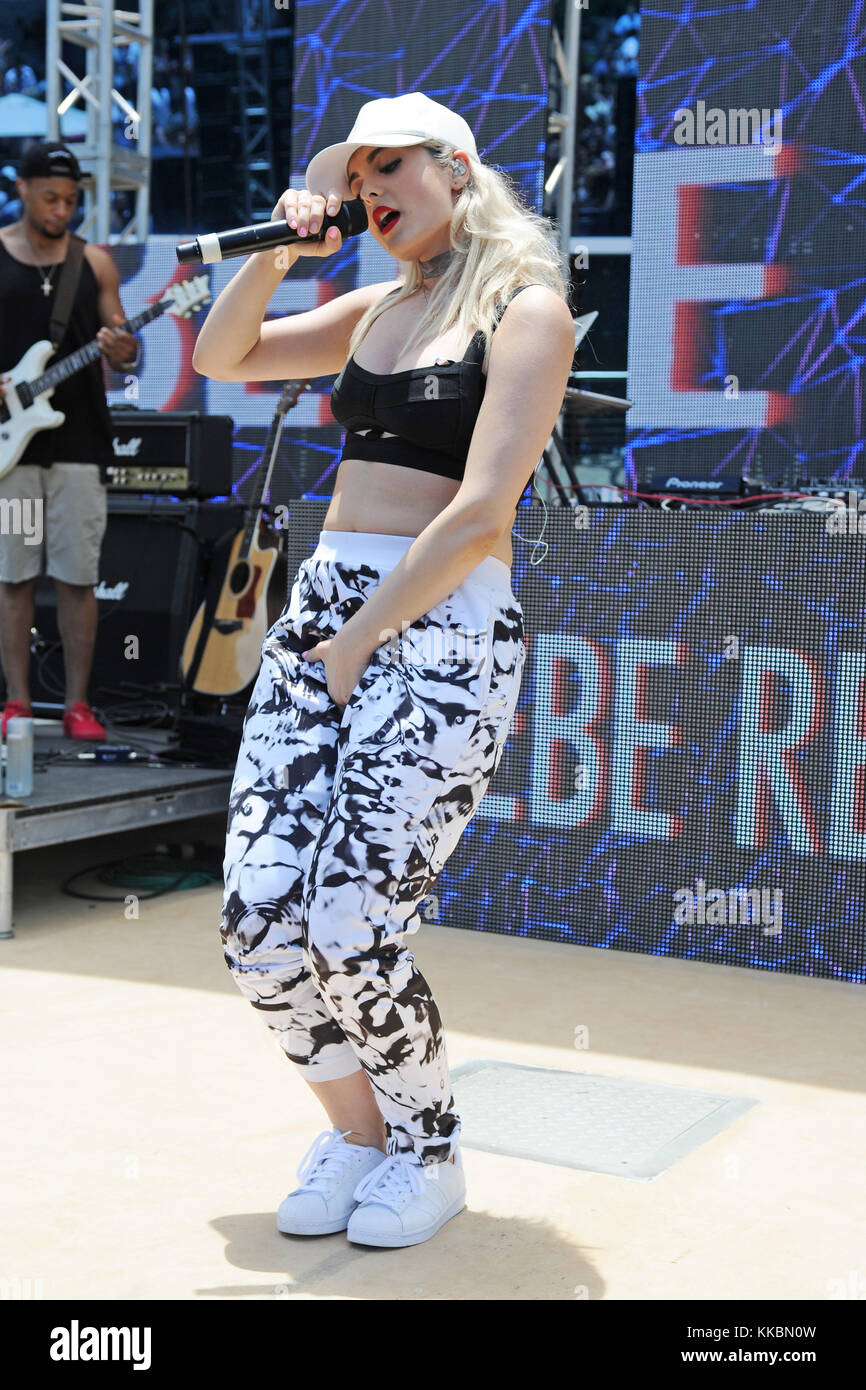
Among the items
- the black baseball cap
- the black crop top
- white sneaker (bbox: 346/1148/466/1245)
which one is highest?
the black baseball cap

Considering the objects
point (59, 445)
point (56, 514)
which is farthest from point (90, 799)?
point (59, 445)

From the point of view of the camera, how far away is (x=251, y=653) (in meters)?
5.46

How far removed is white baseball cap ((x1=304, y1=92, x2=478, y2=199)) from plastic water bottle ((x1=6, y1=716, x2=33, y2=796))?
7.85 ft

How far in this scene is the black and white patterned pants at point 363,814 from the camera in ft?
6.55

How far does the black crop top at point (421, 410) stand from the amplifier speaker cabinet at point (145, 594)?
13.1 feet

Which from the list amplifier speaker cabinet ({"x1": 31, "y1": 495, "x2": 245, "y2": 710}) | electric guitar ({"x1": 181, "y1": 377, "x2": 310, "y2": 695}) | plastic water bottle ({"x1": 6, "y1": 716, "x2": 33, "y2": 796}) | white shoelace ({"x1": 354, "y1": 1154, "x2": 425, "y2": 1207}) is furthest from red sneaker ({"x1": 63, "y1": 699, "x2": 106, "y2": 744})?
white shoelace ({"x1": 354, "y1": 1154, "x2": 425, "y2": 1207})

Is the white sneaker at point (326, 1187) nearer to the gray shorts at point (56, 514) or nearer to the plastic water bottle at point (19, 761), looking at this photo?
the plastic water bottle at point (19, 761)

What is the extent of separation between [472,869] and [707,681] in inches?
35.0

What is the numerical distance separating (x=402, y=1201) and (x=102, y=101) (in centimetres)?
671

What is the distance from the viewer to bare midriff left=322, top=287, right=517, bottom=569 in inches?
82.0

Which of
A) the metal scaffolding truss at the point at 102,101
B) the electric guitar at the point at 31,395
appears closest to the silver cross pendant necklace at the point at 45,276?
the electric guitar at the point at 31,395

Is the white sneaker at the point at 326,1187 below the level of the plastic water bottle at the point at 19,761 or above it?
below

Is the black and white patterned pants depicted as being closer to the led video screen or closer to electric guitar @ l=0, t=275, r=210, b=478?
electric guitar @ l=0, t=275, r=210, b=478
